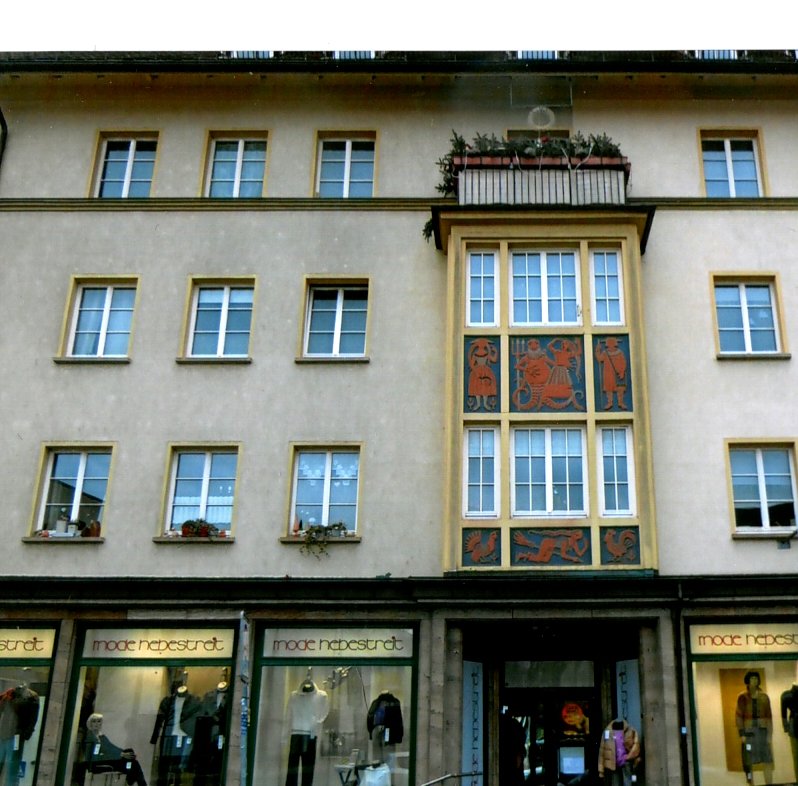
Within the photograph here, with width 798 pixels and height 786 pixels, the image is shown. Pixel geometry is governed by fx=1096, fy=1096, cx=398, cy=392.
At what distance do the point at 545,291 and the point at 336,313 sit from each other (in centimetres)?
407

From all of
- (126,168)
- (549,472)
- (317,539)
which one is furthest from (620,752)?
(126,168)

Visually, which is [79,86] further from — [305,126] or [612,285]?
[612,285]

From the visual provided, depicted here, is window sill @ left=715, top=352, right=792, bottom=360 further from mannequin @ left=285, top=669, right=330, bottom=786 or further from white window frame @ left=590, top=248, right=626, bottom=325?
mannequin @ left=285, top=669, right=330, bottom=786

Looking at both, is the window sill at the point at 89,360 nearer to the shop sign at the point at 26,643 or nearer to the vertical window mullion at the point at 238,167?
the vertical window mullion at the point at 238,167

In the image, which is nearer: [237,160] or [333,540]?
[333,540]

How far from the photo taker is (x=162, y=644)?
19.4 m

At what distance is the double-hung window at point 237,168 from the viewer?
2250cm

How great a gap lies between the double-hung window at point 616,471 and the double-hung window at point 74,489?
29.6 feet

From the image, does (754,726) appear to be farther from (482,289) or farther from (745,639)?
(482,289)

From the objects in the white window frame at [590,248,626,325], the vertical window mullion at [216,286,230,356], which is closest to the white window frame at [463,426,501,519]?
the white window frame at [590,248,626,325]

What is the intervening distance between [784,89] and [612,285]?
6.05 metres

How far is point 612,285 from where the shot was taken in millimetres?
20766

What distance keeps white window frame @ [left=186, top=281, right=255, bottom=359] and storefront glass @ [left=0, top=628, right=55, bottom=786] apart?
582 cm

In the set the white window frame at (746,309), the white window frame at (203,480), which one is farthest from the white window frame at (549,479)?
the white window frame at (203,480)
